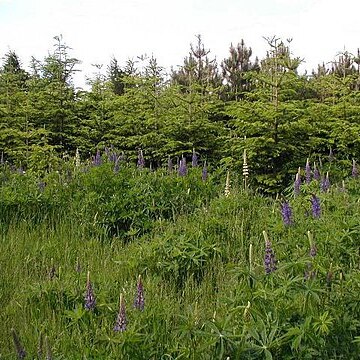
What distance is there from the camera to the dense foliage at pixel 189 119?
25.4ft

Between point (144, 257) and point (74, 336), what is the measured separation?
129 centimetres

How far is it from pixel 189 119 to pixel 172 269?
5.05 meters

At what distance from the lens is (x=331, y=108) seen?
27.5ft

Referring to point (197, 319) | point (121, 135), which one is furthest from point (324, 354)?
point (121, 135)

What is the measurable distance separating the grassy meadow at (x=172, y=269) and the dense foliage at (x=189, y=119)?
→ 1145mm

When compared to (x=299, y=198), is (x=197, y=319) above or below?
below

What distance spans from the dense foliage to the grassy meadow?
115 centimetres

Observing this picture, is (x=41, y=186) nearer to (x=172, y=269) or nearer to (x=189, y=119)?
(x=172, y=269)

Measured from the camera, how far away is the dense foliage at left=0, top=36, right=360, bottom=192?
775 centimetres

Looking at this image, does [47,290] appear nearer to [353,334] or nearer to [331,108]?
[353,334]

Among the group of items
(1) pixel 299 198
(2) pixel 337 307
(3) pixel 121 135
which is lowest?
(2) pixel 337 307

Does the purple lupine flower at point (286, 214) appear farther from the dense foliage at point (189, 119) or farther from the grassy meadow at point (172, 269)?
the dense foliage at point (189, 119)

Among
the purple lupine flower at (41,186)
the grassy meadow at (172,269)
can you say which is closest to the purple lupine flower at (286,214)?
the grassy meadow at (172,269)

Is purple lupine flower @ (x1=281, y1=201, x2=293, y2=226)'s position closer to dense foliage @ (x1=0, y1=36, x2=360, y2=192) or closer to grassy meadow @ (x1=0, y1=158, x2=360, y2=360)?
grassy meadow @ (x1=0, y1=158, x2=360, y2=360)
